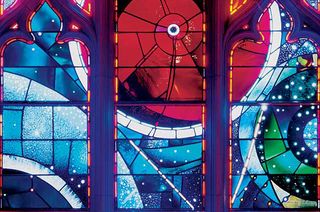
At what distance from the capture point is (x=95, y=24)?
736 cm

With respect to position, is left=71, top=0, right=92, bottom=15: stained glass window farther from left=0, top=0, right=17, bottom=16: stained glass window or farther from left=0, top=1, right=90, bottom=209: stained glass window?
left=0, top=0, right=17, bottom=16: stained glass window

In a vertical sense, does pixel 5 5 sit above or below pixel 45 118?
above

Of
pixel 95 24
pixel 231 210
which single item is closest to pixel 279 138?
pixel 231 210

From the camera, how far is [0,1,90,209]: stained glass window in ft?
23.7

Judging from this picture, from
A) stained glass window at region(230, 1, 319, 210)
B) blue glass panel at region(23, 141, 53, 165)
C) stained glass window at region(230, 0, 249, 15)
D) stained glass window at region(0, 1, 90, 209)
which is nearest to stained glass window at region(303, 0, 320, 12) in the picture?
stained glass window at region(230, 1, 319, 210)

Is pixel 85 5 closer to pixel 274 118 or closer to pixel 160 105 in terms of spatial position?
pixel 160 105

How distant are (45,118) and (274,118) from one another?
200 cm

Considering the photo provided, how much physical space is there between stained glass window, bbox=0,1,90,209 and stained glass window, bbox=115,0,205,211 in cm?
35

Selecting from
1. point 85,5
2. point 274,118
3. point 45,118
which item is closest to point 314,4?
point 274,118

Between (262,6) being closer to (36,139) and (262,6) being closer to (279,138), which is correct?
(279,138)

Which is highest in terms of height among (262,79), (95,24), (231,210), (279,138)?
(95,24)

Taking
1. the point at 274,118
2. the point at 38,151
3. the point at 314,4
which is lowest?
the point at 38,151

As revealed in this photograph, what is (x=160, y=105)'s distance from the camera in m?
7.33

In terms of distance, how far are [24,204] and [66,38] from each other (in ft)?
4.89
